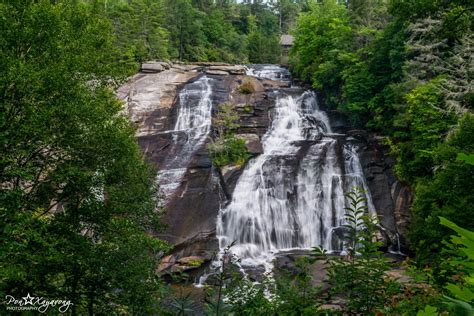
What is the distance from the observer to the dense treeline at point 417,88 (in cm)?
1002

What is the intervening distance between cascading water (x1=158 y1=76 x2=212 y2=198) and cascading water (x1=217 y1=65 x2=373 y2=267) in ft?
10.9

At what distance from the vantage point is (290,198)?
18.8 metres

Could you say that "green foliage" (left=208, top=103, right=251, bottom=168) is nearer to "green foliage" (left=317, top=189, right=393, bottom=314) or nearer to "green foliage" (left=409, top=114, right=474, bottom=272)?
"green foliage" (left=409, top=114, right=474, bottom=272)

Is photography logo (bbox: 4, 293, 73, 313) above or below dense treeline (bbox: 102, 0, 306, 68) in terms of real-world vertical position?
below

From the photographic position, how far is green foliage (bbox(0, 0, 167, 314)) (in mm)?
7762

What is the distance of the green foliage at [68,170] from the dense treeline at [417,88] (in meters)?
6.66

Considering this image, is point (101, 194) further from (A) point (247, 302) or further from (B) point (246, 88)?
(B) point (246, 88)

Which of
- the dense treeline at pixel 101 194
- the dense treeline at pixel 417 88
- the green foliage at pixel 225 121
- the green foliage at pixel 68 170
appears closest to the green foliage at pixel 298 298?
the dense treeline at pixel 101 194

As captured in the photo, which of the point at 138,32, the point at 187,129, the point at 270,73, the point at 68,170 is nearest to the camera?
the point at 68,170

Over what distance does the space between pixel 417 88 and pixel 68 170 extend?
15590 millimetres

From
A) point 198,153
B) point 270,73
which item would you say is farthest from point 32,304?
point 270,73

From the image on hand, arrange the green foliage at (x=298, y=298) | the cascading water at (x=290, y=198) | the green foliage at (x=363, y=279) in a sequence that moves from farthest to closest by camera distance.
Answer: the cascading water at (x=290, y=198) → the green foliage at (x=298, y=298) → the green foliage at (x=363, y=279)

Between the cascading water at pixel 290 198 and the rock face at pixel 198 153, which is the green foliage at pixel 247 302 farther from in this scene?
the cascading water at pixel 290 198

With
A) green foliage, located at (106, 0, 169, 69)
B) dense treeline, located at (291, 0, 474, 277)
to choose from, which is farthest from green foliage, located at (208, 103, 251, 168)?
green foliage, located at (106, 0, 169, 69)
